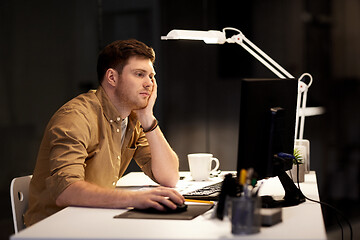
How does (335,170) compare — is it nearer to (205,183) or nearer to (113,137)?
(205,183)

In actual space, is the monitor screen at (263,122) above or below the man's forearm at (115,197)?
above

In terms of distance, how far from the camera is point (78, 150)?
86.0 inches

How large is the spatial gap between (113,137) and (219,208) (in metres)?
0.86

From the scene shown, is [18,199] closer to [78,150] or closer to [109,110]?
[78,150]

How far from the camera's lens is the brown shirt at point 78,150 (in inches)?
84.0

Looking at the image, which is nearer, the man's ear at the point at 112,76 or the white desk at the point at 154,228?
the white desk at the point at 154,228

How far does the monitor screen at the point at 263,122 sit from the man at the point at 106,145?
291mm

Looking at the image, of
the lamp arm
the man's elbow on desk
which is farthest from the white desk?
the lamp arm

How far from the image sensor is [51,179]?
213 centimetres

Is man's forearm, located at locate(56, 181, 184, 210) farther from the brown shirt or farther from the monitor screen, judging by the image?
the monitor screen

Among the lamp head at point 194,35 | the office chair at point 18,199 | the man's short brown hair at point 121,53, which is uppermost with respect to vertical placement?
the lamp head at point 194,35

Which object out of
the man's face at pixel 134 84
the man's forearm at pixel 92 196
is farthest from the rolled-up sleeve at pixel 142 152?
the man's forearm at pixel 92 196

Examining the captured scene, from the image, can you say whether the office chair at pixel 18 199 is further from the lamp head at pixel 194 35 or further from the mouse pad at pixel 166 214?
the lamp head at pixel 194 35

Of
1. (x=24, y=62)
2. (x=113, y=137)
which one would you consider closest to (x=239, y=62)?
(x=24, y=62)
